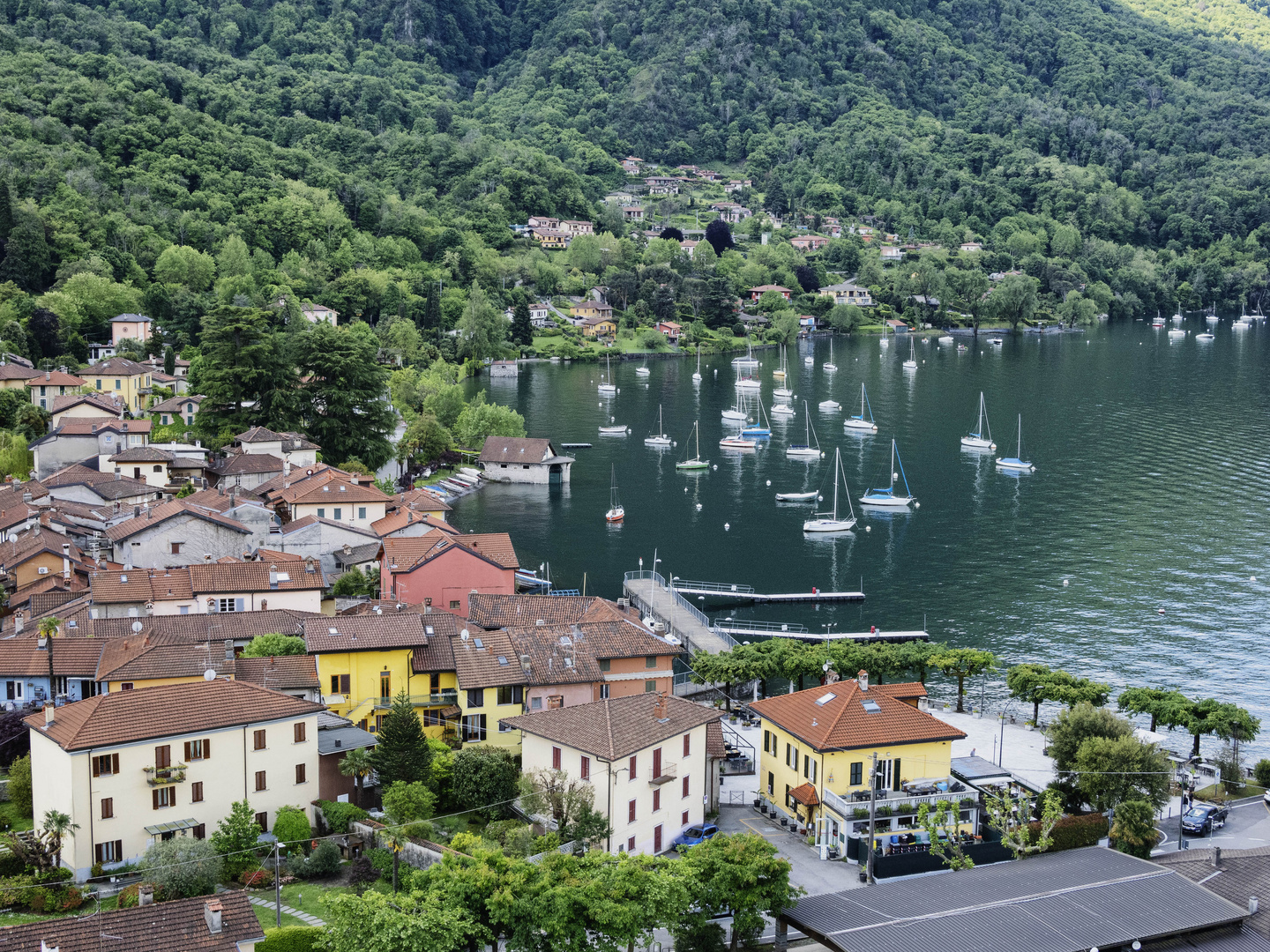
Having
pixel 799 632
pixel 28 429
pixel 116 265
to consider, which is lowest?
pixel 799 632

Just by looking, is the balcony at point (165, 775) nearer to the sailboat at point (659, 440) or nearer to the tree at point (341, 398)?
the tree at point (341, 398)

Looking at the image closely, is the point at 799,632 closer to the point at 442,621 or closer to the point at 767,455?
the point at 442,621

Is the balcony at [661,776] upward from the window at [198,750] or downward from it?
downward

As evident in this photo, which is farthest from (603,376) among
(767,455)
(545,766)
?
(545,766)

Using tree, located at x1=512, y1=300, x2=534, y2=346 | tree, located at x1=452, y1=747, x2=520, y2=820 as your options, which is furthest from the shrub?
tree, located at x1=512, y1=300, x2=534, y2=346

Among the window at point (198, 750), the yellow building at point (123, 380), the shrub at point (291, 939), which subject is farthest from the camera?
the yellow building at point (123, 380)

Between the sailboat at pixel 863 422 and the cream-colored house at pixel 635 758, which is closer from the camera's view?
the cream-colored house at pixel 635 758

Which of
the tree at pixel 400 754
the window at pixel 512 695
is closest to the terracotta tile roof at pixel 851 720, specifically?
the window at pixel 512 695
